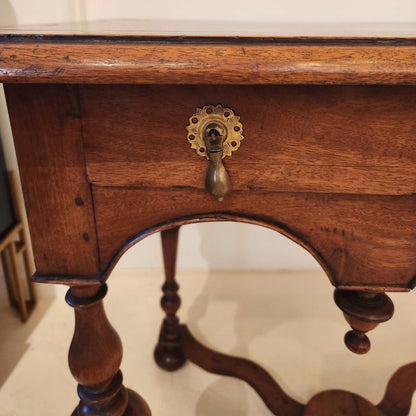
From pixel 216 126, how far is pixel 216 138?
1cm

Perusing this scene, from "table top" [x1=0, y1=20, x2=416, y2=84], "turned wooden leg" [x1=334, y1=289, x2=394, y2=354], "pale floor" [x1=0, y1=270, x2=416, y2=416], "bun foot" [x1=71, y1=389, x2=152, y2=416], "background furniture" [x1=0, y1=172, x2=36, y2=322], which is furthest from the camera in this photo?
"background furniture" [x1=0, y1=172, x2=36, y2=322]

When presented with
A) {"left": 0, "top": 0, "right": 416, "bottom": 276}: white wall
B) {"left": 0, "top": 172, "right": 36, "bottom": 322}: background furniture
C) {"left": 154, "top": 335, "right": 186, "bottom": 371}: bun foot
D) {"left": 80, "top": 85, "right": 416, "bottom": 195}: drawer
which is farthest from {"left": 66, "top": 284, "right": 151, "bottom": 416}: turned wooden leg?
{"left": 0, "top": 0, "right": 416, "bottom": 276}: white wall

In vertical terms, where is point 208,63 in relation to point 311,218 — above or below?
above

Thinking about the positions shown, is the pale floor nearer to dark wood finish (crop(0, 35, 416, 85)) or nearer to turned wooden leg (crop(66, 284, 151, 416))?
turned wooden leg (crop(66, 284, 151, 416))

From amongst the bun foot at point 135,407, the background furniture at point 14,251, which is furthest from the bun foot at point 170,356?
the background furniture at point 14,251

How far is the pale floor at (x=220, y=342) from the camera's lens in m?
0.93

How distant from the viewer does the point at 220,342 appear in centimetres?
108

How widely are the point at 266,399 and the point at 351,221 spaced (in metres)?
0.58

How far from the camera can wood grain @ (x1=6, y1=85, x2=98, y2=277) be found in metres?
0.41

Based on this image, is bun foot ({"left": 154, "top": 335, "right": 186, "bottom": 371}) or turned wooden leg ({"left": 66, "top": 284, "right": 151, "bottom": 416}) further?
bun foot ({"left": 154, "top": 335, "right": 186, "bottom": 371})

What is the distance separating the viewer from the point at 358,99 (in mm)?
390

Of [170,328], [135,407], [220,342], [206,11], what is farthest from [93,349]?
[206,11]

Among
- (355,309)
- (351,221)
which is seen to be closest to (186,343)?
(355,309)

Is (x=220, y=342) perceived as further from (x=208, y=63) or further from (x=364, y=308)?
(x=208, y=63)
